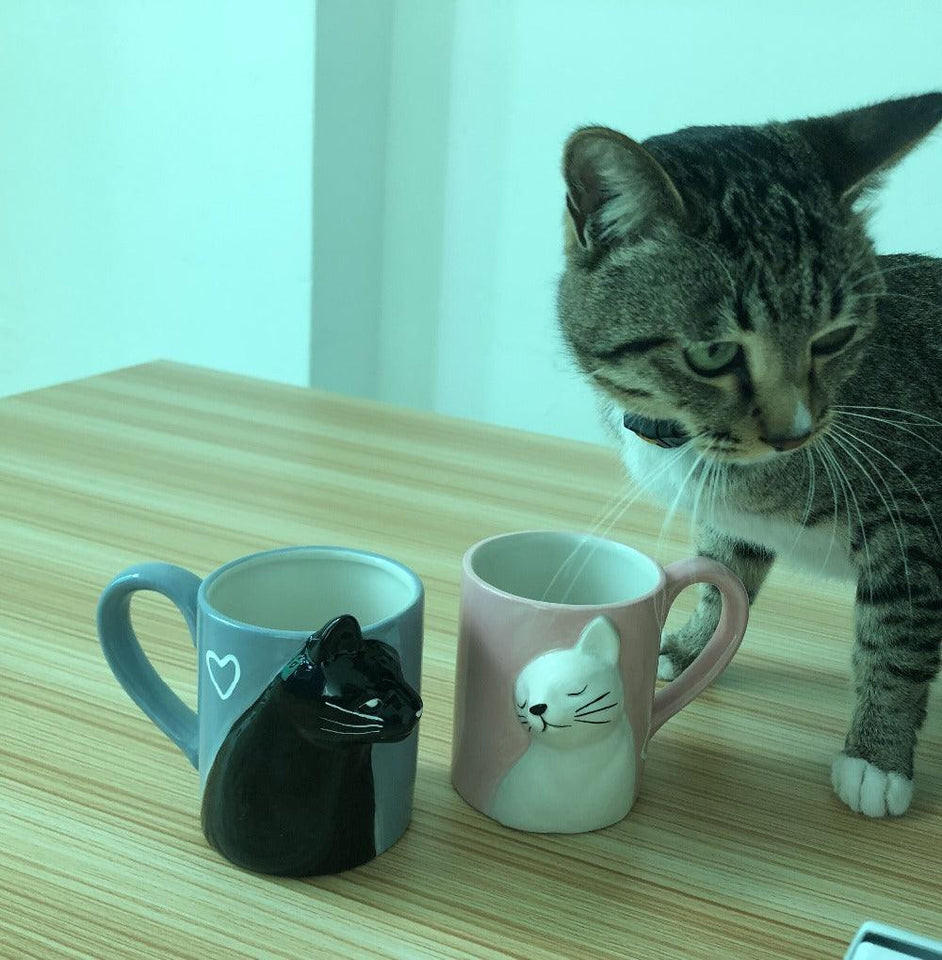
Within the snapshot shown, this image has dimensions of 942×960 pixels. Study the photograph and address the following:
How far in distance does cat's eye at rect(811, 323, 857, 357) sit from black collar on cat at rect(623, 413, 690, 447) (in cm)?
8

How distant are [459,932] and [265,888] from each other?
0.08m

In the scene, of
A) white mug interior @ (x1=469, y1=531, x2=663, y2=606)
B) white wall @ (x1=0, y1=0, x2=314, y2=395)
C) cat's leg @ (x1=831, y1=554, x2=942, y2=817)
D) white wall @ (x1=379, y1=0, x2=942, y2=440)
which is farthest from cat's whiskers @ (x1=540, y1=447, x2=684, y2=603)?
white wall @ (x1=0, y1=0, x2=314, y2=395)

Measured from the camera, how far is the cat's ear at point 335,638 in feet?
1.40

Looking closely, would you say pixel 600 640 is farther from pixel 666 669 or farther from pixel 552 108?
pixel 552 108

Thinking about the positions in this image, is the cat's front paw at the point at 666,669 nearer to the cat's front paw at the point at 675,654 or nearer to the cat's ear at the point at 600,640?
the cat's front paw at the point at 675,654

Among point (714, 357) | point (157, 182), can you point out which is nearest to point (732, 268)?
point (714, 357)

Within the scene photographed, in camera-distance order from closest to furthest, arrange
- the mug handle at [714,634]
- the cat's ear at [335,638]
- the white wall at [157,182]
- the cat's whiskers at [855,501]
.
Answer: the cat's ear at [335,638], the mug handle at [714,634], the cat's whiskers at [855,501], the white wall at [157,182]

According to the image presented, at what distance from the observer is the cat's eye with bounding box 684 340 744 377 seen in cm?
57

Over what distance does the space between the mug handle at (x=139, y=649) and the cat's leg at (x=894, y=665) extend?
0.31 metres

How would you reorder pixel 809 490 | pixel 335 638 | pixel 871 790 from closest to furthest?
1. pixel 335 638
2. pixel 871 790
3. pixel 809 490

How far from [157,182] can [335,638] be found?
1577 mm

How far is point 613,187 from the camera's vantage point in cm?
56

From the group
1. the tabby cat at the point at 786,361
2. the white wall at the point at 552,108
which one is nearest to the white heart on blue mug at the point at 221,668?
the tabby cat at the point at 786,361

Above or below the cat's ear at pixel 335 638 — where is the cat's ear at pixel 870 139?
above
